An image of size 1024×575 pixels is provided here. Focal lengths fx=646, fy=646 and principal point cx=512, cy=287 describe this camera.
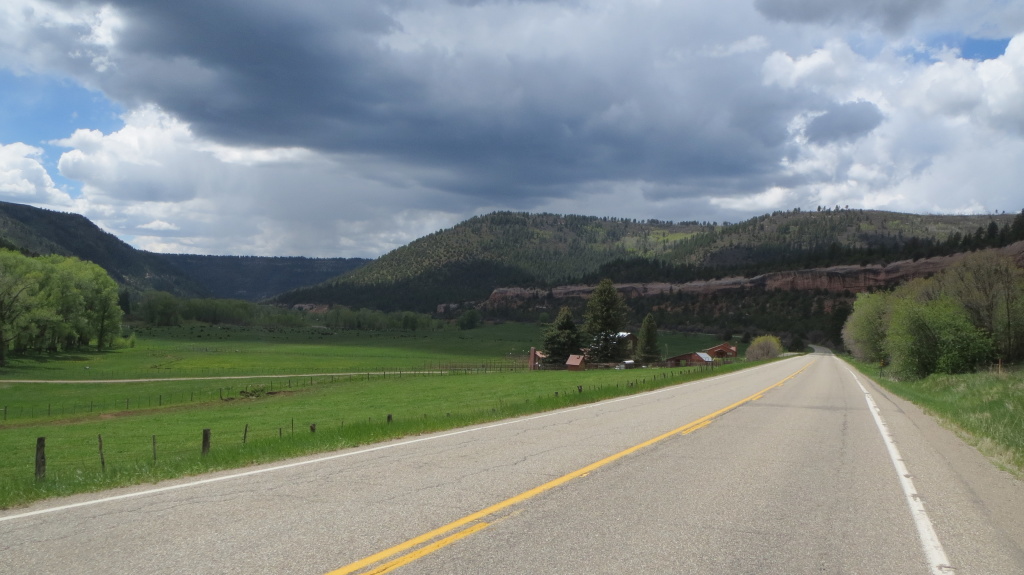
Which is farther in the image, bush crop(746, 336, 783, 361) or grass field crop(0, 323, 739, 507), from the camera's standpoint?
bush crop(746, 336, 783, 361)

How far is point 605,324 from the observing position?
262ft

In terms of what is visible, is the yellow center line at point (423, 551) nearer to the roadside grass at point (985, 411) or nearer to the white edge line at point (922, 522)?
the white edge line at point (922, 522)

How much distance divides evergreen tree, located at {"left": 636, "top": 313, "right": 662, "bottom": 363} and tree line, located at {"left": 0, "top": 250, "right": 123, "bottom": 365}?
74125 mm

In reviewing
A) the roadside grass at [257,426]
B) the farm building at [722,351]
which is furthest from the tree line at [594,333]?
the farm building at [722,351]

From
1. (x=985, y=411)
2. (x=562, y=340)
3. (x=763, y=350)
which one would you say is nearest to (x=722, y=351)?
(x=763, y=350)

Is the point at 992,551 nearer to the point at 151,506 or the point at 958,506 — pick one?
the point at 958,506

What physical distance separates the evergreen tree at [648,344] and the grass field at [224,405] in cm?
1784

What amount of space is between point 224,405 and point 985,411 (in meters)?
43.4

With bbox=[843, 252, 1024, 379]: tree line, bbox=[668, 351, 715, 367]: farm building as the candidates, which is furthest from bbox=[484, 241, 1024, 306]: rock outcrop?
bbox=[843, 252, 1024, 379]: tree line

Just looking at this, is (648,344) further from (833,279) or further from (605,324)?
(833,279)

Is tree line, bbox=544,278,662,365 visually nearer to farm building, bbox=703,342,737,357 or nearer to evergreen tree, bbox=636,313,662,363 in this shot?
evergreen tree, bbox=636,313,662,363

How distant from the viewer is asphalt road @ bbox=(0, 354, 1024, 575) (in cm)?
582

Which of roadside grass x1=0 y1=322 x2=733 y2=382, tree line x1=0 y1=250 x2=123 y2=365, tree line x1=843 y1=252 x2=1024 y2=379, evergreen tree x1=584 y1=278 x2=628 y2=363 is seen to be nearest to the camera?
tree line x1=843 y1=252 x2=1024 y2=379

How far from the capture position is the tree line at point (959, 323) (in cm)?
3984
